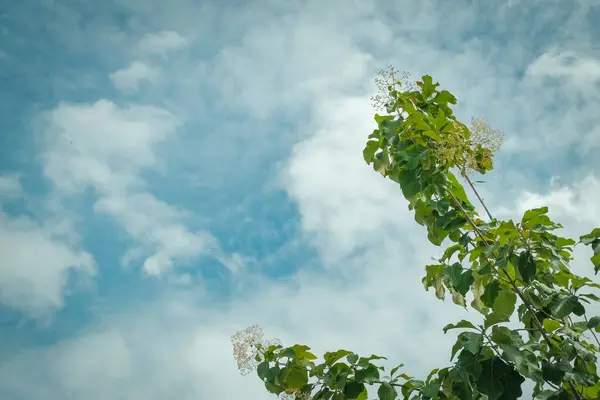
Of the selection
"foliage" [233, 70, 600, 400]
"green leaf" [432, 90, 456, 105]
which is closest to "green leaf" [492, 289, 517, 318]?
"foliage" [233, 70, 600, 400]

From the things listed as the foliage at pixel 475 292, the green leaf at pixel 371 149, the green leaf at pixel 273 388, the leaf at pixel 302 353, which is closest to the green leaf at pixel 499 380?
the foliage at pixel 475 292

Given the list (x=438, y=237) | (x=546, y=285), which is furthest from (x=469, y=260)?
(x=546, y=285)

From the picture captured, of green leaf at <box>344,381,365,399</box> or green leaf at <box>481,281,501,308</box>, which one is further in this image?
green leaf at <box>481,281,501,308</box>

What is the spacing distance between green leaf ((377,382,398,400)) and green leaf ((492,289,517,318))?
1.00m

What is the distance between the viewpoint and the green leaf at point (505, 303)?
408cm

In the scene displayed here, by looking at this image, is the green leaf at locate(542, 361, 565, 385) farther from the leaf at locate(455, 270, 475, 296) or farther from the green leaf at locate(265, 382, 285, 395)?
the green leaf at locate(265, 382, 285, 395)

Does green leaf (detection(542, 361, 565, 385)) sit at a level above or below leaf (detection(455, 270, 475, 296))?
below

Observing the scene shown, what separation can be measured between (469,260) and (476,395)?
41.6 inches

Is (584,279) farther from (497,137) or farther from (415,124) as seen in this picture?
(415,124)

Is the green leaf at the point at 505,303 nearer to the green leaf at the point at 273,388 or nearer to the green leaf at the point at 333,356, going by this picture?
the green leaf at the point at 333,356

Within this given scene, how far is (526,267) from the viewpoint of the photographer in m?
3.83

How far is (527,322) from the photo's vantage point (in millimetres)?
4371

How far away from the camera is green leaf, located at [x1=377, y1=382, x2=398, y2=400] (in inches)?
155

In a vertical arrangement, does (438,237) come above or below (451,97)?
below
